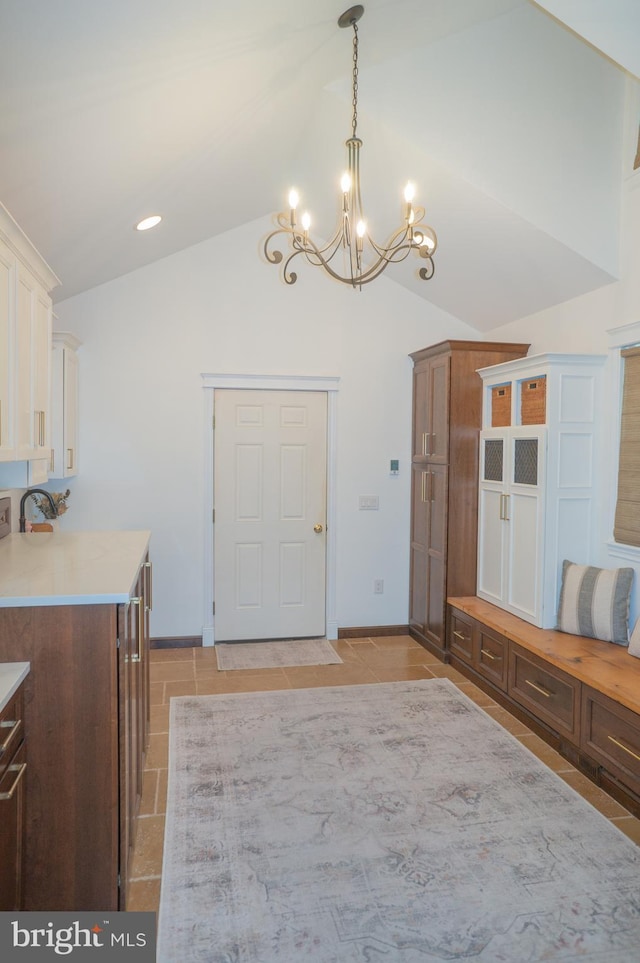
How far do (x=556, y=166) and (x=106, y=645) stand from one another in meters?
3.46

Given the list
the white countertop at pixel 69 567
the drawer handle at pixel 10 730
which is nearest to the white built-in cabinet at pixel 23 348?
the white countertop at pixel 69 567

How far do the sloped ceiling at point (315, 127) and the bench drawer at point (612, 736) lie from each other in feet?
7.82

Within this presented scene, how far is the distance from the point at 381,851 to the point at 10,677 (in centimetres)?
158

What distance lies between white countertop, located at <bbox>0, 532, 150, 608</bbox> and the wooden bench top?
2.16m

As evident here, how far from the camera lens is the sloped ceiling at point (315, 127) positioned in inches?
81.7

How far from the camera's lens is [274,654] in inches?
194

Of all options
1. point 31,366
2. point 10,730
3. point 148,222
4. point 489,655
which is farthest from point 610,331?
point 10,730

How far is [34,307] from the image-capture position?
107 inches

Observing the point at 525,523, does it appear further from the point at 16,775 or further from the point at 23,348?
the point at 16,775

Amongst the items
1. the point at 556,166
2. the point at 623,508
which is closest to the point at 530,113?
the point at 556,166

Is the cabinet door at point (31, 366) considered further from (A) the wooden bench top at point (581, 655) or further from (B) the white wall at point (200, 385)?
(A) the wooden bench top at point (581, 655)

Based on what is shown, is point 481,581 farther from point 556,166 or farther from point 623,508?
point 556,166

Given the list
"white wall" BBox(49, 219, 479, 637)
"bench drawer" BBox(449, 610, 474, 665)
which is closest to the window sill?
"bench drawer" BBox(449, 610, 474, 665)

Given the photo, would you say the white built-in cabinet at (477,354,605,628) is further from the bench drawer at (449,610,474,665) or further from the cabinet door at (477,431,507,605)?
the bench drawer at (449,610,474,665)
